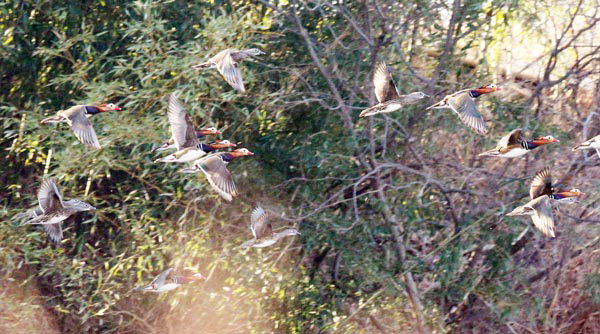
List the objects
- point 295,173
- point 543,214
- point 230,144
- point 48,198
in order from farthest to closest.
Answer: point 295,173 < point 48,198 < point 230,144 < point 543,214

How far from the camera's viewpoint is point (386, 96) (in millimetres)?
5848

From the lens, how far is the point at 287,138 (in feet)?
22.2

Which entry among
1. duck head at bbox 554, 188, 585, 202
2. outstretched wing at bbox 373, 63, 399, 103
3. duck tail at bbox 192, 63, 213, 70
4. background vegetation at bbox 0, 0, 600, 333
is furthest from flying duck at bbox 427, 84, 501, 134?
duck tail at bbox 192, 63, 213, 70

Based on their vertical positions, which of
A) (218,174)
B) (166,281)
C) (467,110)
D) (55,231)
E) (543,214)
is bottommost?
(166,281)

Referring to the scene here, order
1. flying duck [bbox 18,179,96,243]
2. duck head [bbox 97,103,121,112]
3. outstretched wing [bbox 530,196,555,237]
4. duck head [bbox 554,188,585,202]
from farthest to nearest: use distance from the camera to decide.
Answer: flying duck [bbox 18,179,96,243]
duck head [bbox 97,103,121,112]
duck head [bbox 554,188,585,202]
outstretched wing [bbox 530,196,555,237]

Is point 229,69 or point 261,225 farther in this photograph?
point 261,225

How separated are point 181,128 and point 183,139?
0.24 feet

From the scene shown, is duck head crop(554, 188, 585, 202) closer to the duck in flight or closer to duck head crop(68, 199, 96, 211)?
the duck in flight

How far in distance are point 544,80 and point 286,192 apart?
1916mm

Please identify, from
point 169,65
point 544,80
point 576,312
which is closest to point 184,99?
point 169,65

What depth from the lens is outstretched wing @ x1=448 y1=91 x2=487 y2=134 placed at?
216 inches

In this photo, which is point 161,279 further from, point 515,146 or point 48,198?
point 515,146

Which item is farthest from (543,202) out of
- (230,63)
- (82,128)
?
(82,128)

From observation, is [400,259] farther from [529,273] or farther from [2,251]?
[2,251]
